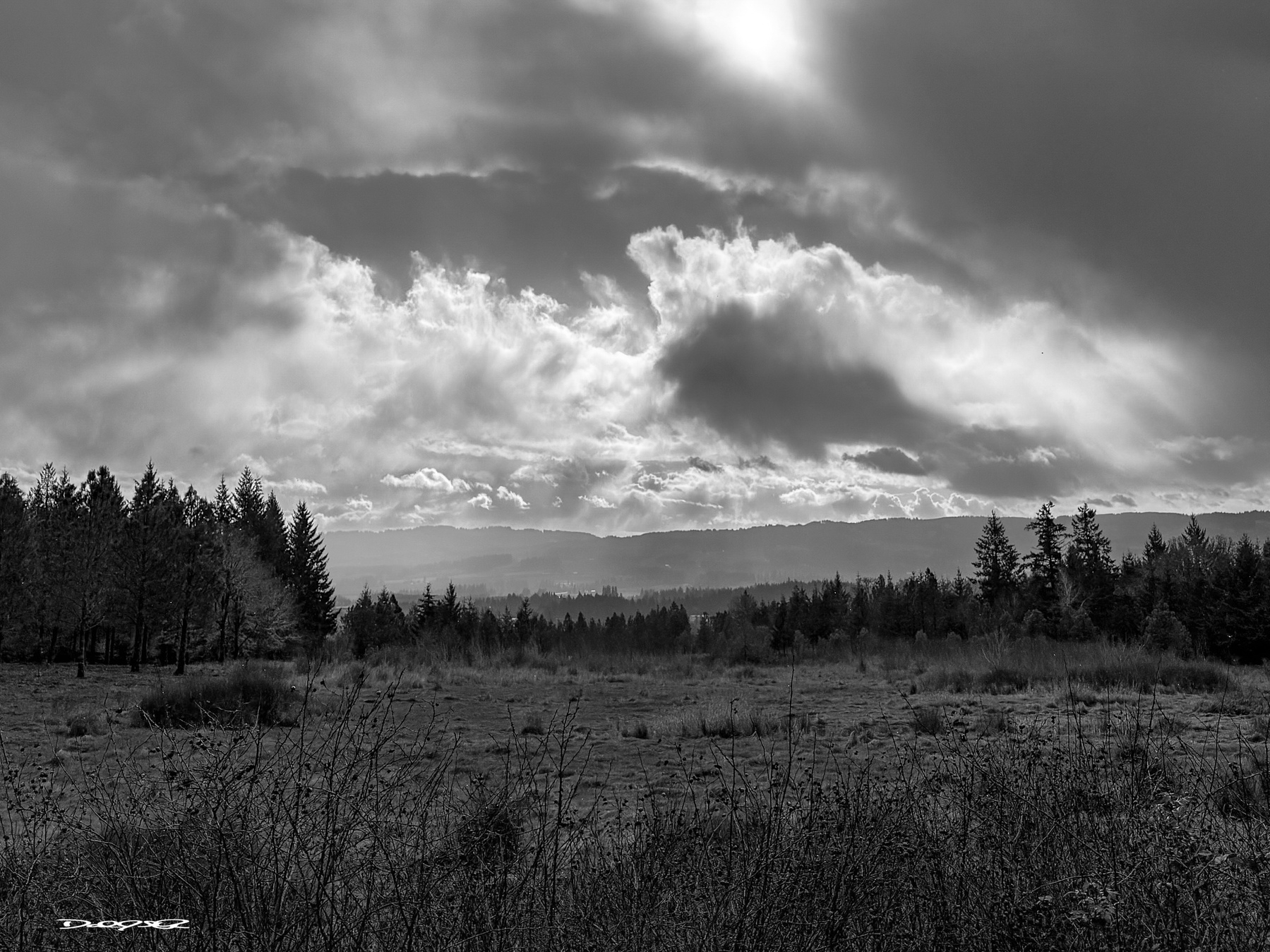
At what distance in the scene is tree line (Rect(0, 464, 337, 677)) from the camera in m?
38.9

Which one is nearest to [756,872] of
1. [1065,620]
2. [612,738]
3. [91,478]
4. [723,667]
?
[612,738]

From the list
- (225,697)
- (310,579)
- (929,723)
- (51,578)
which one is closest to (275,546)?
(310,579)

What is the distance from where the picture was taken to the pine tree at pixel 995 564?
71.4 metres

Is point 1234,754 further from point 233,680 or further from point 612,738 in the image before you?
point 233,680

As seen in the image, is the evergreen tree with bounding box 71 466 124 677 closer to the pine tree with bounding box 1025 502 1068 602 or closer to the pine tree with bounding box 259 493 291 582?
the pine tree with bounding box 259 493 291 582

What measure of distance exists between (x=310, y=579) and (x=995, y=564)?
61.6 meters

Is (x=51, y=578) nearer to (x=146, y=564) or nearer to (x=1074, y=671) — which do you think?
(x=146, y=564)

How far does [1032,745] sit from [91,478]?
8233cm

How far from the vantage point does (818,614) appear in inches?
2793

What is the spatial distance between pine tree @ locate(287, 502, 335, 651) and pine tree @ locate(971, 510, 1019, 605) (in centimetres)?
5819

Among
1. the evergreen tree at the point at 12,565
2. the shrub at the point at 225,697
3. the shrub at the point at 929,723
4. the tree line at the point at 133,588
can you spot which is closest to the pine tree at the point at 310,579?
the tree line at the point at 133,588

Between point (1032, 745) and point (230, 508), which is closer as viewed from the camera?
point (1032, 745)

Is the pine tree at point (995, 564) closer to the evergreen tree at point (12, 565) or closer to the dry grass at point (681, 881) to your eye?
the evergreen tree at point (12, 565)

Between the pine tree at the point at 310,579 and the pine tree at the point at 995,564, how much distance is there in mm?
58188
